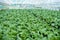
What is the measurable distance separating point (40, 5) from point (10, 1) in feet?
11.7

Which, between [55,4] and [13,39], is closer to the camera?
[13,39]

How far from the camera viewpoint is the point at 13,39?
3.93m

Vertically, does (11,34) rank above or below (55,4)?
above

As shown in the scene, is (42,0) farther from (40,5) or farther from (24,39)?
(24,39)

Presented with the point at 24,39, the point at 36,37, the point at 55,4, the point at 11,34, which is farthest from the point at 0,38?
the point at 55,4

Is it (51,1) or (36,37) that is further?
(51,1)

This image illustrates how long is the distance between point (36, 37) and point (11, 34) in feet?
2.27

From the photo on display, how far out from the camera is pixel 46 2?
69.2 feet

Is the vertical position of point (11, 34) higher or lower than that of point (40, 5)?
higher

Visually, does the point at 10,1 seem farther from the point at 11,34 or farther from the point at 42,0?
the point at 11,34

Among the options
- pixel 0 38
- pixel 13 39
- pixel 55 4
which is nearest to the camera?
pixel 13 39

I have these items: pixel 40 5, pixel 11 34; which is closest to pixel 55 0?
pixel 40 5

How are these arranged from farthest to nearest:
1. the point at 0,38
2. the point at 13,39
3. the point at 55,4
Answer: the point at 55,4
the point at 0,38
the point at 13,39

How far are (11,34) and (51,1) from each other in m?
16.8
